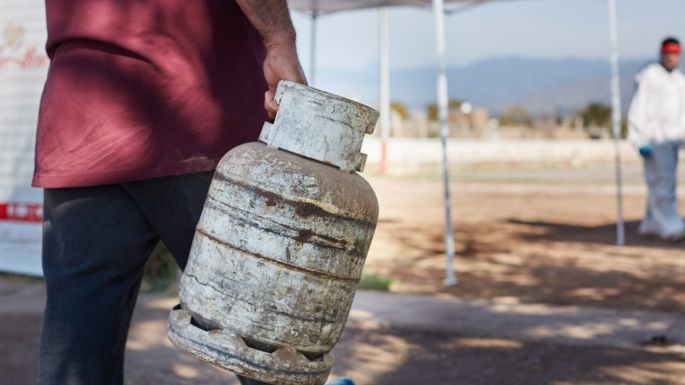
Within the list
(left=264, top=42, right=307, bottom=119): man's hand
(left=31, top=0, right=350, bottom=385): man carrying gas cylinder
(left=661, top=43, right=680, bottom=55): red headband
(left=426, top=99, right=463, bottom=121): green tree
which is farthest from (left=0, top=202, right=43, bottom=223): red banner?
(left=426, top=99, right=463, bottom=121): green tree

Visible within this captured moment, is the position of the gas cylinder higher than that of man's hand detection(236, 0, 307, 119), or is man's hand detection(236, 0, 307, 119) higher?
man's hand detection(236, 0, 307, 119)

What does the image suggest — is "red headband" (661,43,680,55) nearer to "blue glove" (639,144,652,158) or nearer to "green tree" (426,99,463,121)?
"blue glove" (639,144,652,158)

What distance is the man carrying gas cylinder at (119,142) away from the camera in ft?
7.08

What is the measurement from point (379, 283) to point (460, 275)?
1217 millimetres

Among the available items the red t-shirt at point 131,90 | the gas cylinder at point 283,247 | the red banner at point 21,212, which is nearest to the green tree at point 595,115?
the red banner at point 21,212

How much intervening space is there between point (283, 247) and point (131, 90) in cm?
54

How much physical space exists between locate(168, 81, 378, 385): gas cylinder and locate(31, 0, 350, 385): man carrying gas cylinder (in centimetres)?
20

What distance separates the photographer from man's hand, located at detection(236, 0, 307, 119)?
2.15 m

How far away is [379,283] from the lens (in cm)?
681

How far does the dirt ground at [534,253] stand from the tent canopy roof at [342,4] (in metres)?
2.56

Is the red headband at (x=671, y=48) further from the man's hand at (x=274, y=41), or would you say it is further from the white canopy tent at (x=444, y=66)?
the man's hand at (x=274, y=41)

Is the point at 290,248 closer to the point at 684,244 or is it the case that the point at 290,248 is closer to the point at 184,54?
the point at 184,54

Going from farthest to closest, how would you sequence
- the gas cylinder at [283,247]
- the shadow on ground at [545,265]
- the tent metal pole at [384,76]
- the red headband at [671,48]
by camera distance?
the tent metal pole at [384,76] < the red headband at [671,48] < the shadow on ground at [545,265] < the gas cylinder at [283,247]

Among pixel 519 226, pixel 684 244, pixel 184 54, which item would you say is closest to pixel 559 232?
pixel 519 226
